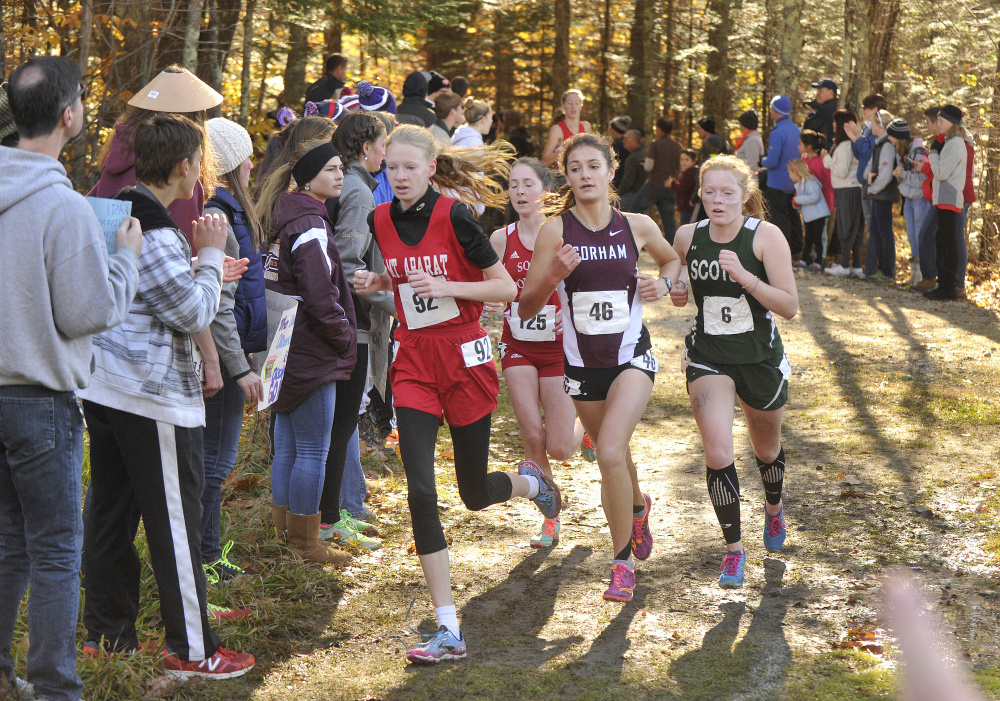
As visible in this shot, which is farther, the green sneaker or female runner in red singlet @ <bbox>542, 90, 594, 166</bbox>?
female runner in red singlet @ <bbox>542, 90, 594, 166</bbox>

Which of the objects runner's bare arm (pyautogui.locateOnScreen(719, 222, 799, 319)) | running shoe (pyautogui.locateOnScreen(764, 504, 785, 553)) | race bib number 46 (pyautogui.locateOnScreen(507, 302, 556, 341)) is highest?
runner's bare arm (pyautogui.locateOnScreen(719, 222, 799, 319))

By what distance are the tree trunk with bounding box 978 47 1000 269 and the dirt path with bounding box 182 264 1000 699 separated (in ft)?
19.5

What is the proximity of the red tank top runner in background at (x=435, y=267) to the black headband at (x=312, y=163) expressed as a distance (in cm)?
75

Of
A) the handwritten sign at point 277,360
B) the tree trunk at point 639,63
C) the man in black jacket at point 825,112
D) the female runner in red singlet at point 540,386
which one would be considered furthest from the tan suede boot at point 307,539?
the tree trunk at point 639,63

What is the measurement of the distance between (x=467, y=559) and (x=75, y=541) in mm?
2629

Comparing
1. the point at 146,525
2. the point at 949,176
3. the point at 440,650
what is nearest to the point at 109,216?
the point at 146,525

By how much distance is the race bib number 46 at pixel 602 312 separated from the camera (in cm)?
495

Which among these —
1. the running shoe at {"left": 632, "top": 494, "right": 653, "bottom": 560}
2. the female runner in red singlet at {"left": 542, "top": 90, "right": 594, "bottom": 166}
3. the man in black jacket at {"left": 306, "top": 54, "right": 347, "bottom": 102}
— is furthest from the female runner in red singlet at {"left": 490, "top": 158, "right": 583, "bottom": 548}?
the female runner in red singlet at {"left": 542, "top": 90, "right": 594, "bottom": 166}

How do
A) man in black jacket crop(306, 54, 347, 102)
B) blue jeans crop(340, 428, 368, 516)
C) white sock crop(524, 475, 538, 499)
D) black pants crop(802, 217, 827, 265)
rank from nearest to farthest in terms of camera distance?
white sock crop(524, 475, 538, 499)
blue jeans crop(340, 428, 368, 516)
man in black jacket crop(306, 54, 347, 102)
black pants crop(802, 217, 827, 265)

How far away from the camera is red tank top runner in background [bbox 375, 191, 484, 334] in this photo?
447 cm

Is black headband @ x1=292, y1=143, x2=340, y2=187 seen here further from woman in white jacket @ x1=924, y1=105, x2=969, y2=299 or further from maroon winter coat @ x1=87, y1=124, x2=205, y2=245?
woman in white jacket @ x1=924, y1=105, x2=969, y2=299

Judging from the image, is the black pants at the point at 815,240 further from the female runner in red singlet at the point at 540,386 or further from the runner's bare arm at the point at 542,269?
the runner's bare arm at the point at 542,269

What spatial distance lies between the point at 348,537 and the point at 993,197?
37.9 feet

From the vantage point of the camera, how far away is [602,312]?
4961 mm
